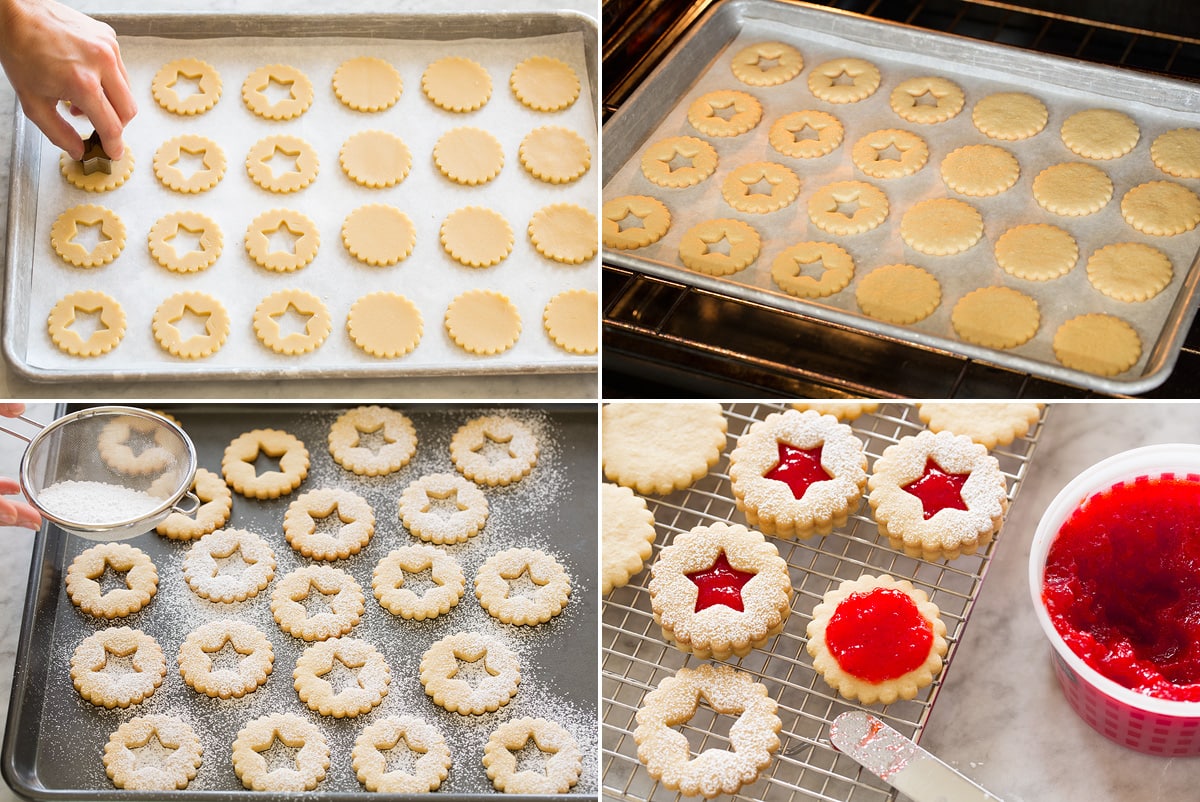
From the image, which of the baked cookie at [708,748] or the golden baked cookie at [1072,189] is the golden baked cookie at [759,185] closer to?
the golden baked cookie at [1072,189]

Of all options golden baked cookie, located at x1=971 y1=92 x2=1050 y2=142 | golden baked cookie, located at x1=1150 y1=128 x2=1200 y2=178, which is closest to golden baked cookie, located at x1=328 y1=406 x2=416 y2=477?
golden baked cookie, located at x1=971 y1=92 x2=1050 y2=142

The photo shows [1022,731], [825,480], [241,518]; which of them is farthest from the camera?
[241,518]

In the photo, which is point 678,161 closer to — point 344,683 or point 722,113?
point 722,113

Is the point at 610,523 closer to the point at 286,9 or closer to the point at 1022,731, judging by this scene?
the point at 1022,731

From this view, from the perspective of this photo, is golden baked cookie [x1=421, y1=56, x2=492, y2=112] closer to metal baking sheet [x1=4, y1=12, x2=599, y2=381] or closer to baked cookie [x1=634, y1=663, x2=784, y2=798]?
metal baking sheet [x1=4, y1=12, x2=599, y2=381]

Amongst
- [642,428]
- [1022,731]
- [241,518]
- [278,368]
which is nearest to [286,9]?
[278,368]

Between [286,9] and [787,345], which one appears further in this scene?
[286,9]
